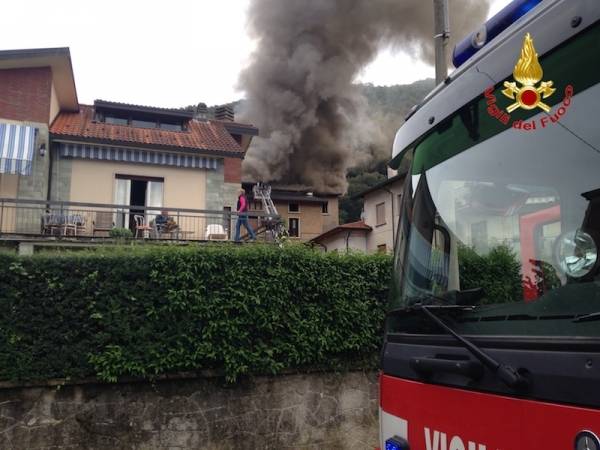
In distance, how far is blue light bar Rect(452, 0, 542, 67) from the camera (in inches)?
73.4

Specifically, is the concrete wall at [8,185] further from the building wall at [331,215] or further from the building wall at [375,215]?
the building wall at [331,215]

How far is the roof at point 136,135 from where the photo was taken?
16688mm

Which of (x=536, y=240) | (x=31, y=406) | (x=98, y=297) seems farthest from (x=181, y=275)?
(x=536, y=240)

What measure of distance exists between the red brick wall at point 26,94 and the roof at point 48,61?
0.69ft

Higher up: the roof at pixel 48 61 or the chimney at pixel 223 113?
the chimney at pixel 223 113

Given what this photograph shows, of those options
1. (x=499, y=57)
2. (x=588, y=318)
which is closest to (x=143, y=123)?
(x=499, y=57)

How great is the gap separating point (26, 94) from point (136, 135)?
3.59 metres

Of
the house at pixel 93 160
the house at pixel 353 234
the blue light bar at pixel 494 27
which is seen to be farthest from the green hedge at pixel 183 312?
the house at pixel 353 234

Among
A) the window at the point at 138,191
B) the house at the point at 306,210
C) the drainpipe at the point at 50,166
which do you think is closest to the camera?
the drainpipe at the point at 50,166

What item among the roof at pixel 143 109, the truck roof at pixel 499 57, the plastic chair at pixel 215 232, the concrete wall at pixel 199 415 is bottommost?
the concrete wall at pixel 199 415

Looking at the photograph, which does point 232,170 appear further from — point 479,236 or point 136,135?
point 479,236

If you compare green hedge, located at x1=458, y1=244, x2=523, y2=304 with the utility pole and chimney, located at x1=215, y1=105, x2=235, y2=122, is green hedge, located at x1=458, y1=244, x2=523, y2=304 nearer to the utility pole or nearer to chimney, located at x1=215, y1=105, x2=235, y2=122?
the utility pole

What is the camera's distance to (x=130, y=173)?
1723cm

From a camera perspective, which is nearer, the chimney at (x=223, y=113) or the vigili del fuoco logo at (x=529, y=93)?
the vigili del fuoco logo at (x=529, y=93)
